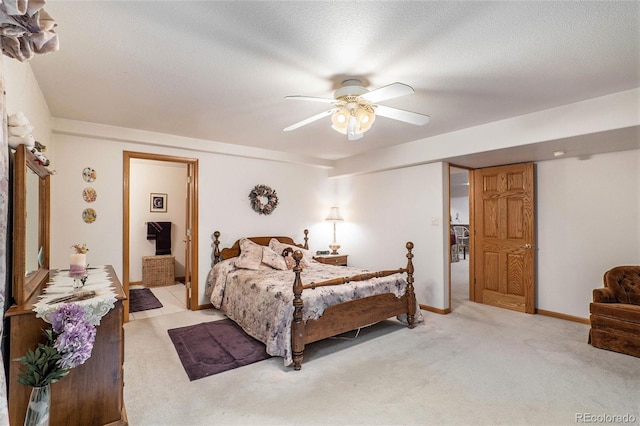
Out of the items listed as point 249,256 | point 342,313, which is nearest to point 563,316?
point 342,313

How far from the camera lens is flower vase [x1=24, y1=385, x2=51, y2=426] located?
1.35 metres

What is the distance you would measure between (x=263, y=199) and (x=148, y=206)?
278 centimetres

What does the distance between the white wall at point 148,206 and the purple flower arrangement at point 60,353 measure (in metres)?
5.08

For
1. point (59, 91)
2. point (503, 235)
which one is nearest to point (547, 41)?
point (503, 235)

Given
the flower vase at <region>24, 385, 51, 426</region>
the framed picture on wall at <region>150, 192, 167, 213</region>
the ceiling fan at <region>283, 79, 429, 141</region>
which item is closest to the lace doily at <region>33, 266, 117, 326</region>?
the flower vase at <region>24, 385, 51, 426</region>

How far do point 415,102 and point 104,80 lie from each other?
2684 mm

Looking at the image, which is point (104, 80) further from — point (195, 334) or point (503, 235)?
point (503, 235)

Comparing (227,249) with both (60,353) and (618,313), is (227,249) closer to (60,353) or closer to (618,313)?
(60,353)

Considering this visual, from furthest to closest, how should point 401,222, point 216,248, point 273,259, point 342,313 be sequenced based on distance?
1. point 401,222
2. point 216,248
3. point 273,259
4. point 342,313

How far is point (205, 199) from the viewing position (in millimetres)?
4645

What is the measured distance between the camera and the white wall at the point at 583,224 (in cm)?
362

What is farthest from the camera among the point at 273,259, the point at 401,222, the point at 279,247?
the point at 401,222

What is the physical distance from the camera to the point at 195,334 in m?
3.58

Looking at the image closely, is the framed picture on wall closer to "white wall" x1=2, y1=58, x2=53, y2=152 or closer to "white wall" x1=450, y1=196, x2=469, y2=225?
"white wall" x1=2, y1=58, x2=53, y2=152
